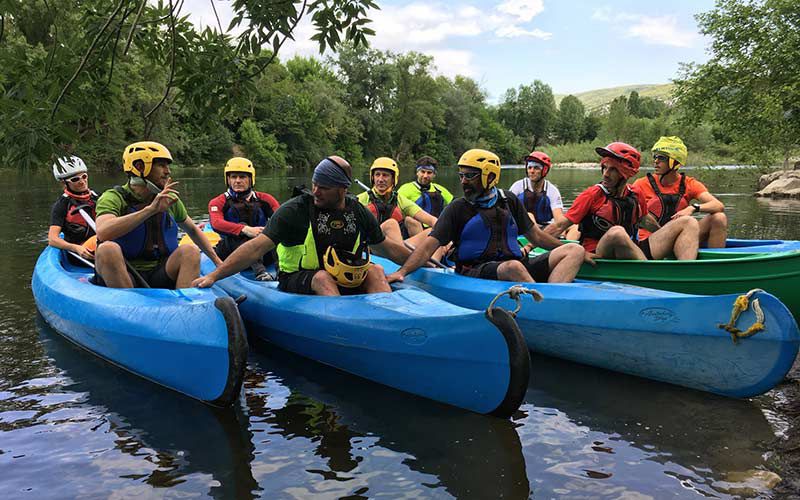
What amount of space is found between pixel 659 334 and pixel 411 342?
176cm

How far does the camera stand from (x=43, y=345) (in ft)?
19.4

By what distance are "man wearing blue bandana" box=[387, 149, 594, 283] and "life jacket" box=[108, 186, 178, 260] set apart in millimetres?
2057

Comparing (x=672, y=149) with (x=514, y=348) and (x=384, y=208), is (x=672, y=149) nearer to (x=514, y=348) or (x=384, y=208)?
(x=384, y=208)

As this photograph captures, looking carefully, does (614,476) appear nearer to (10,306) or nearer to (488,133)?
(10,306)

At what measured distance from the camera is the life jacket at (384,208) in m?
8.08

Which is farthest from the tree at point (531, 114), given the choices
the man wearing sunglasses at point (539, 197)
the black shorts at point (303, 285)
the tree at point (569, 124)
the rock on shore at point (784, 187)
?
the black shorts at point (303, 285)

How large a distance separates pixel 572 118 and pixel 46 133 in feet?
330

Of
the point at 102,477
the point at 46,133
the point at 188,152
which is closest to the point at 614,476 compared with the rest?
the point at 102,477

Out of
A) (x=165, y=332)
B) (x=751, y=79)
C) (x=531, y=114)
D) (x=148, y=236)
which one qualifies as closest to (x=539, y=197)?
(x=148, y=236)

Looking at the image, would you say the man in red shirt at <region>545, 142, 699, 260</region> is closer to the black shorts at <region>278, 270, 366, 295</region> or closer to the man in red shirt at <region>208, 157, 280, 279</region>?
the black shorts at <region>278, 270, 366, 295</region>

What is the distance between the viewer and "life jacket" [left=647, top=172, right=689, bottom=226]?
706 cm

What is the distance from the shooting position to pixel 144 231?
5.58 m

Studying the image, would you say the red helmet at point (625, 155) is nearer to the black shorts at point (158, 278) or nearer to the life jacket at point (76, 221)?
the black shorts at point (158, 278)

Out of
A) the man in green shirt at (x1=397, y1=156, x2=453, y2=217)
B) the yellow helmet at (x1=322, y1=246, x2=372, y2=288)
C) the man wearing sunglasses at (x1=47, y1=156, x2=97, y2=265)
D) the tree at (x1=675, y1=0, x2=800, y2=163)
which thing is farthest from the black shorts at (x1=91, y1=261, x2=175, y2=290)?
the tree at (x1=675, y1=0, x2=800, y2=163)
